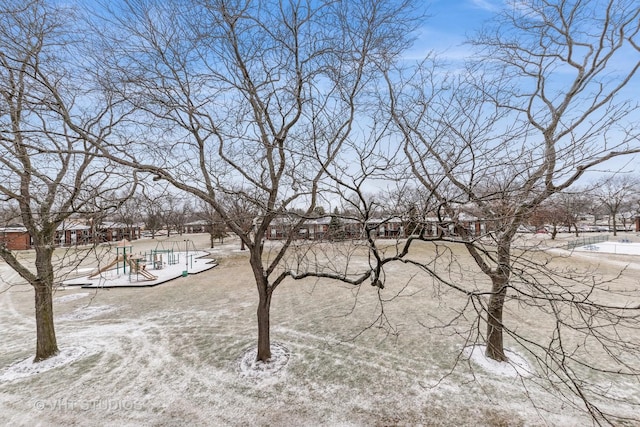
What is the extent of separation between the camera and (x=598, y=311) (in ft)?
8.12

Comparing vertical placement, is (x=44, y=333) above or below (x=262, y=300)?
below

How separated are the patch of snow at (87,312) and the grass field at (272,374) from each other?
62 mm

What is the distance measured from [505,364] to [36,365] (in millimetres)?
9314

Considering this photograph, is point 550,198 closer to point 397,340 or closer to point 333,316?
point 397,340

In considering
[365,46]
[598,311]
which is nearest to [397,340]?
[598,311]

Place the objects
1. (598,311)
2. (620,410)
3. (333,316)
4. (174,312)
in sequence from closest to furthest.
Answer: (598,311) < (620,410) < (333,316) < (174,312)

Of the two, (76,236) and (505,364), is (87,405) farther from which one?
(505,364)

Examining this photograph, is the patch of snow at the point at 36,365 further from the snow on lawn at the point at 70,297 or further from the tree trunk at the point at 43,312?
the snow on lawn at the point at 70,297

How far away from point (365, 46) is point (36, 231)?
686 cm

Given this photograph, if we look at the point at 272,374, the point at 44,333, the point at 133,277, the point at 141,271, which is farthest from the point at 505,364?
the point at 133,277

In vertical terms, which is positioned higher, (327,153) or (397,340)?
(327,153)

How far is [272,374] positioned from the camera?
219 inches

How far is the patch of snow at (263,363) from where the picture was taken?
18.4 feet

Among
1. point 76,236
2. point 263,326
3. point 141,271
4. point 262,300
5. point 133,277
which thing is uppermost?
point 76,236
